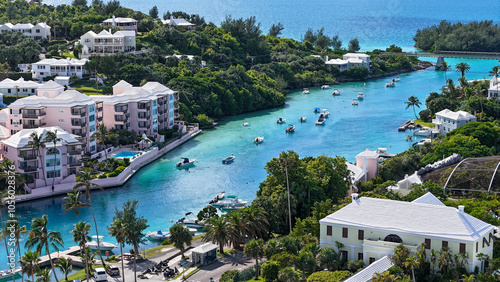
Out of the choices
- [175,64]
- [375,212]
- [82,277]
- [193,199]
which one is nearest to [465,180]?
[375,212]

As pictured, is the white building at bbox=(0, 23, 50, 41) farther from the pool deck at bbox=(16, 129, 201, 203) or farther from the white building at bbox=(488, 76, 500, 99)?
the white building at bbox=(488, 76, 500, 99)

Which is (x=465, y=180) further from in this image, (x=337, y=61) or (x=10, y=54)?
(x=337, y=61)

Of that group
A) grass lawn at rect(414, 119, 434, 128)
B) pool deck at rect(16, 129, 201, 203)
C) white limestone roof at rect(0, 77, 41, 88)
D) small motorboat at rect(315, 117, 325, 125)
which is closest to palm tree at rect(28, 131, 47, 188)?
pool deck at rect(16, 129, 201, 203)

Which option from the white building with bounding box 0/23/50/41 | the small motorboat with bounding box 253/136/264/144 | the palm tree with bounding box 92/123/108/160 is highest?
the white building with bounding box 0/23/50/41

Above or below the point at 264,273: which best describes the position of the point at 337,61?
above

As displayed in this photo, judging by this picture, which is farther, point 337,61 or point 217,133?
point 337,61

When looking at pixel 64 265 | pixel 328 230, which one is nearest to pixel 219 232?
pixel 328 230

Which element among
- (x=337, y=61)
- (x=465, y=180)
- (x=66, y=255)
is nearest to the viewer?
(x=66, y=255)
